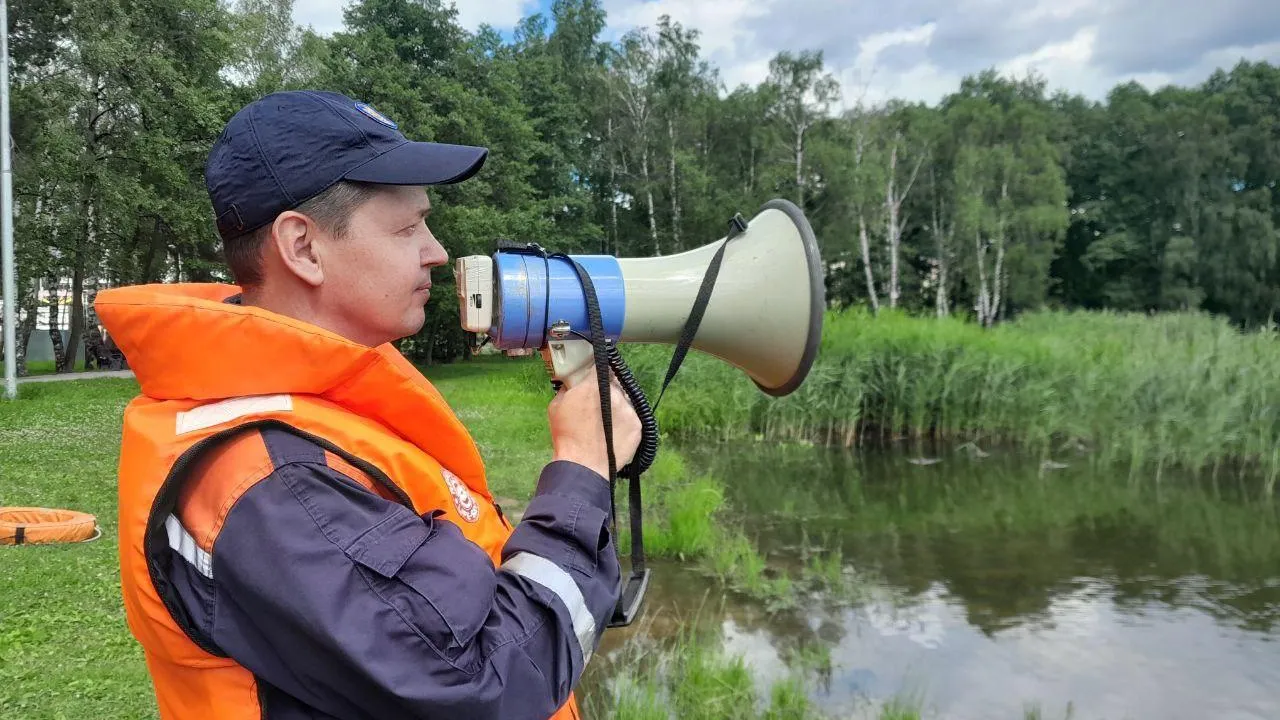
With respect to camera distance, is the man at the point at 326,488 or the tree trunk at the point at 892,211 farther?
the tree trunk at the point at 892,211

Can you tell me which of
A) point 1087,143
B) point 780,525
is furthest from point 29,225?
point 1087,143

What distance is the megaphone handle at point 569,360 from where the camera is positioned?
151cm

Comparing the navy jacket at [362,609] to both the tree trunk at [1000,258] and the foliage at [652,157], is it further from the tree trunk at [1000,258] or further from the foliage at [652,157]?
the tree trunk at [1000,258]

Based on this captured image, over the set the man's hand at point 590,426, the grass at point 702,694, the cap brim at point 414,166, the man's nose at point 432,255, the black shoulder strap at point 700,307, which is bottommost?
the grass at point 702,694

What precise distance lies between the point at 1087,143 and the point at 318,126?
152 ft

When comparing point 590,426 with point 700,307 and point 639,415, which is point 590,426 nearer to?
point 639,415

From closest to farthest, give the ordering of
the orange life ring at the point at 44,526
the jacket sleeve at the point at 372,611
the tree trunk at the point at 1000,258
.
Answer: the jacket sleeve at the point at 372,611 → the orange life ring at the point at 44,526 → the tree trunk at the point at 1000,258

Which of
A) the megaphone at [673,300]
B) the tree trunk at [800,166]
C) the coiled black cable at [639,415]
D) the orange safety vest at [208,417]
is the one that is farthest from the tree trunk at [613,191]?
the orange safety vest at [208,417]

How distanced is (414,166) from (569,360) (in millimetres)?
454

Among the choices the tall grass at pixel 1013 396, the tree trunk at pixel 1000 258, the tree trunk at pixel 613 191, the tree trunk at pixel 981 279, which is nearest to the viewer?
the tall grass at pixel 1013 396

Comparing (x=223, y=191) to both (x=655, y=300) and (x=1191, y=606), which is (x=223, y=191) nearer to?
(x=655, y=300)

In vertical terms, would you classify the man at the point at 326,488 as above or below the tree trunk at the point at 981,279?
below

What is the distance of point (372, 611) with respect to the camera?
958 millimetres

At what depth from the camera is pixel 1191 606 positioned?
5.75 m
